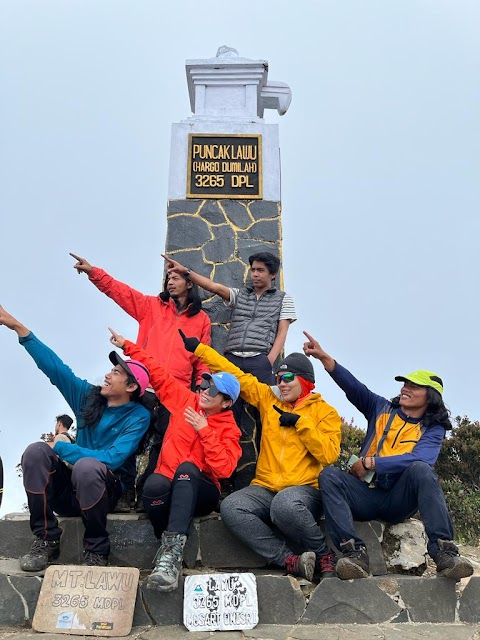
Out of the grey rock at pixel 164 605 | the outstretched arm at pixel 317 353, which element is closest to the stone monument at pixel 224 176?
the outstretched arm at pixel 317 353

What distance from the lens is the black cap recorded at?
4500mm

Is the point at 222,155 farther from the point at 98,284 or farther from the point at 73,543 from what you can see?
the point at 73,543

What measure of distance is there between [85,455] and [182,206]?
331 cm

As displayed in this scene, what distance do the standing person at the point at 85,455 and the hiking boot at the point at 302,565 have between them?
113 cm

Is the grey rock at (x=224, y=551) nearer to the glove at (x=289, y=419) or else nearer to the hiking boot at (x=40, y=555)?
the glove at (x=289, y=419)

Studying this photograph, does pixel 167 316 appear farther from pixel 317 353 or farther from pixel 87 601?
pixel 87 601

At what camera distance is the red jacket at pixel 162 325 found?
5.11 meters

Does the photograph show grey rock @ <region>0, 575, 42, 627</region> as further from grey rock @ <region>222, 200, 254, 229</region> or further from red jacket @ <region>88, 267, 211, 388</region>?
grey rock @ <region>222, 200, 254, 229</region>

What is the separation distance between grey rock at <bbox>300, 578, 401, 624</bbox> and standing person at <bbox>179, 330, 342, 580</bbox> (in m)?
0.15

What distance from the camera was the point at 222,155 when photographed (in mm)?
6797

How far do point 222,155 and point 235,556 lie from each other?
166 inches

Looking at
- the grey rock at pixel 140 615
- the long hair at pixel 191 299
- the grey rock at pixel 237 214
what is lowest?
the grey rock at pixel 140 615

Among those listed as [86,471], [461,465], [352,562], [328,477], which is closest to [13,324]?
[86,471]

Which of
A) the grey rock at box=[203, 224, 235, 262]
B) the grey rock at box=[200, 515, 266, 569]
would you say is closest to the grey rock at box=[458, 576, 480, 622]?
the grey rock at box=[200, 515, 266, 569]
